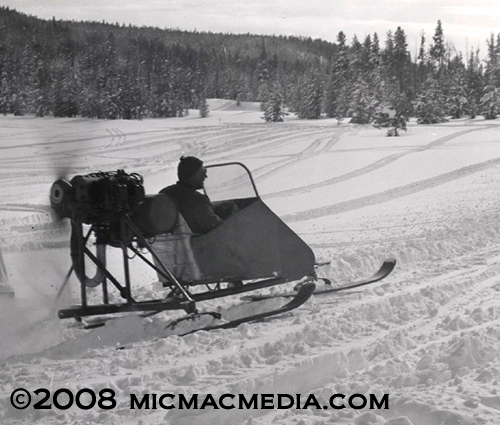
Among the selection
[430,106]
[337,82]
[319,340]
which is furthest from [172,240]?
[430,106]

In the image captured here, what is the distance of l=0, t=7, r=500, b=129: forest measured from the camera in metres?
9.74

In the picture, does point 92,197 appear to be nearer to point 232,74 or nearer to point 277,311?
point 277,311

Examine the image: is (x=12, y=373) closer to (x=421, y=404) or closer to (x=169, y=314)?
(x=169, y=314)

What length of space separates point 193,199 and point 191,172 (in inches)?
9.7

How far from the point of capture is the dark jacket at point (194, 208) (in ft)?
18.3

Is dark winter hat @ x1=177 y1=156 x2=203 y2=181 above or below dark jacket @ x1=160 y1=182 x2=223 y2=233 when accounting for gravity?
above

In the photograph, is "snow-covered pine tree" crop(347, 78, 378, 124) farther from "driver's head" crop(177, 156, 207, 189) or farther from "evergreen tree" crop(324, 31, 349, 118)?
"driver's head" crop(177, 156, 207, 189)

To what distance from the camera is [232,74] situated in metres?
27.7

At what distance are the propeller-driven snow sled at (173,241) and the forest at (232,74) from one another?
3.21 meters

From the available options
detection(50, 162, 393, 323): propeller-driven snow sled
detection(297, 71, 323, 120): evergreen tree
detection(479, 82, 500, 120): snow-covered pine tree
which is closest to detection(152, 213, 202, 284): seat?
detection(50, 162, 393, 323): propeller-driven snow sled

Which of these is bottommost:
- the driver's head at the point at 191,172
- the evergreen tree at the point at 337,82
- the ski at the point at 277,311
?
the ski at the point at 277,311

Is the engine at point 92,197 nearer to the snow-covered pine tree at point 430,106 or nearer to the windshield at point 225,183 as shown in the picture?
the windshield at point 225,183

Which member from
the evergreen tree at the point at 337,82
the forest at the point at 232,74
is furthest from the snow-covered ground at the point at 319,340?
the evergreen tree at the point at 337,82

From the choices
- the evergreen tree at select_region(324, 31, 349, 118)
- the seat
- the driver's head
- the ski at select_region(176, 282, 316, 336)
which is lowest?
the ski at select_region(176, 282, 316, 336)
